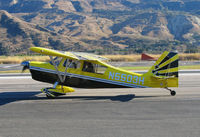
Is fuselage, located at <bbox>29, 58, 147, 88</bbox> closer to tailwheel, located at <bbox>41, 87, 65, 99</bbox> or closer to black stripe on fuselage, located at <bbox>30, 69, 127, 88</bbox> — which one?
black stripe on fuselage, located at <bbox>30, 69, 127, 88</bbox>

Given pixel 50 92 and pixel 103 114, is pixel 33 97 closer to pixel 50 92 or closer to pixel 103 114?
pixel 50 92

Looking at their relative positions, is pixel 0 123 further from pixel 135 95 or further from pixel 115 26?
pixel 115 26

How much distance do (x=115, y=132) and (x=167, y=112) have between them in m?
2.94

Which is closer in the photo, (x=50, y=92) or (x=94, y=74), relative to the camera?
(x=50, y=92)

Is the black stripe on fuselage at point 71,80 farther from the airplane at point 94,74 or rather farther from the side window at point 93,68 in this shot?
the side window at point 93,68

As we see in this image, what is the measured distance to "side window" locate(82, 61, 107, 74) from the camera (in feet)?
40.9

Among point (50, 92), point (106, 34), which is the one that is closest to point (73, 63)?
point (50, 92)

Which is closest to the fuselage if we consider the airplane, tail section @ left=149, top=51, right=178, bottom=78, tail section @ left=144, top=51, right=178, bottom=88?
the airplane

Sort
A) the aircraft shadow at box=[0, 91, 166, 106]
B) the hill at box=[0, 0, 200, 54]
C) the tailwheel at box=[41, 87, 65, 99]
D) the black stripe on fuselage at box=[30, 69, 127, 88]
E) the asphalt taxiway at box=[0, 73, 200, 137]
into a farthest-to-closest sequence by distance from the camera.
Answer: the hill at box=[0, 0, 200, 54], the black stripe on fuselage at box=[30, 69, 127, 88], the tailwheel at box=[41, 87, 65, 99], the aircraft shadow at box=[0, 91, 166, 106], the asphalt taxiway at box=[0, 73, 200, 137]

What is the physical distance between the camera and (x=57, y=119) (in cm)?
878

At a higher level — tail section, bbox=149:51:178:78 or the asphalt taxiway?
tail section, bbox=149:51:178:78

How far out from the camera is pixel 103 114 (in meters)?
9.30

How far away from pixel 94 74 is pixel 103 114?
3460 millimetres

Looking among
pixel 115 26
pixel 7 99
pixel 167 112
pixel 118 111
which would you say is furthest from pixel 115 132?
pixel 115 26
